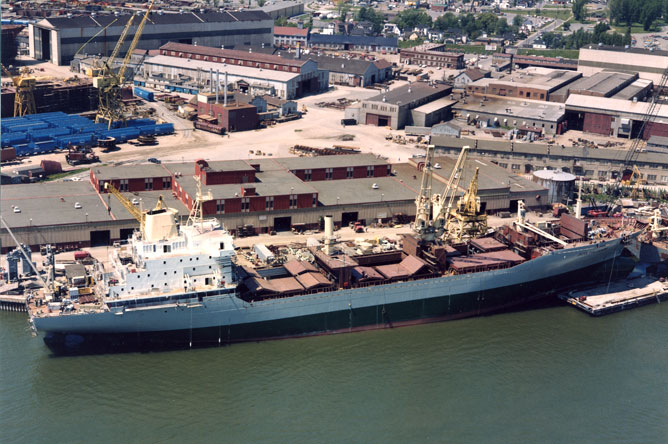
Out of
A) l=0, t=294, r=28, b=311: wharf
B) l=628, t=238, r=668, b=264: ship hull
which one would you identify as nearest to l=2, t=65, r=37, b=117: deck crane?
l=0, t=294, r=28, b=311: wharf

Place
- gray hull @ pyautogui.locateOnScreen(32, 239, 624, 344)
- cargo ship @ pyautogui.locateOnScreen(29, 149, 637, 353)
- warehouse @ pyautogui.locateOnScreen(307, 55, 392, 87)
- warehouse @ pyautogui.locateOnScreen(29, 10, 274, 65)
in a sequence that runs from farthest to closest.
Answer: warehouse @ pyautogui.locateOnScreen(307, 55, 392, 87) < warehouse @ pyautogui.locateOnScreen(29, 10, 274, 65) < cargo ship @ pyautogui.locateOnScreen(29, 149, 637, 353) < gray hull @ pyautogui.locateOnScreen(32, 239, 624, 344)

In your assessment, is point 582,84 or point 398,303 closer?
point 398,303

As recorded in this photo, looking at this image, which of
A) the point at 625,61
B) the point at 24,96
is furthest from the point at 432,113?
the point at 24,96

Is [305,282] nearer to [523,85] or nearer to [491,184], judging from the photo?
[491,184]

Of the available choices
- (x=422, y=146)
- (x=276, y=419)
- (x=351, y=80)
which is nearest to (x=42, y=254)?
(x=276, y=419)

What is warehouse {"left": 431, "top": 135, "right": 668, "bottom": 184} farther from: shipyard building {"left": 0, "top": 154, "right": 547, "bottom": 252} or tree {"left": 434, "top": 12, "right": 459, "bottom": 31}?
tree {"left": 434, "top": 12, "right": 459, "bottom": 31}

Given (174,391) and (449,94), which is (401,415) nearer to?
(174,391)
